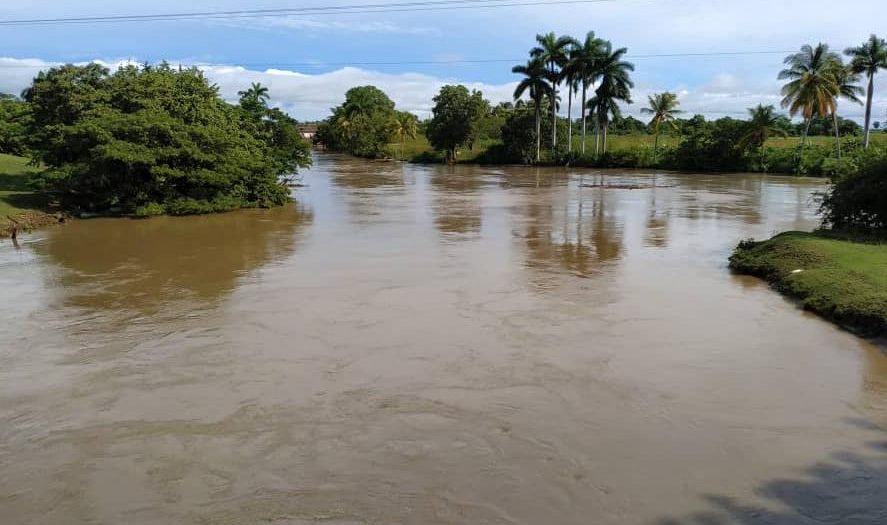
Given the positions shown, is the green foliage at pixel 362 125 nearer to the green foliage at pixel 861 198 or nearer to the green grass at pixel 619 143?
the green grass at pixel 619 143

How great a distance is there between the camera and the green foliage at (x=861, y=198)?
1648 centimetres

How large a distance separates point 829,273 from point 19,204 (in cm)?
2776

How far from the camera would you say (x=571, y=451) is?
287 inches

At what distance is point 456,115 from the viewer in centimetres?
7156

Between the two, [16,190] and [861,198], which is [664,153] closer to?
[861,198]

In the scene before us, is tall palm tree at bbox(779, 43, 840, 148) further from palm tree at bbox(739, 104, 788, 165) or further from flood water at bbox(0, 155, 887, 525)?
flood water at bbox(0, 155, 887, 525)

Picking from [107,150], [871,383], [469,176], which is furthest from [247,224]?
[469,176]

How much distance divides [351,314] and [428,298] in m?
1.88

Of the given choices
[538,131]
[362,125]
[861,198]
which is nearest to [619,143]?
[538,131]

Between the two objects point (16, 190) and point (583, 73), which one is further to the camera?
point (583, 73)

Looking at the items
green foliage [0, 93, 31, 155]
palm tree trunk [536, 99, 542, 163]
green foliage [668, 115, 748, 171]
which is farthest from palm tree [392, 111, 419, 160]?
green foliage [0, 93, 31, 155]

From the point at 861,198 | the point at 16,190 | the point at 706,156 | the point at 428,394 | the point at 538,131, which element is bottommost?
the point at 428,394

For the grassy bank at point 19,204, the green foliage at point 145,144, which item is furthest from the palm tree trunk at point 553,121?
the grassy bank at point 19,204

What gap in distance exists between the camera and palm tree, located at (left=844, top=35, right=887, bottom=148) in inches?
1857
